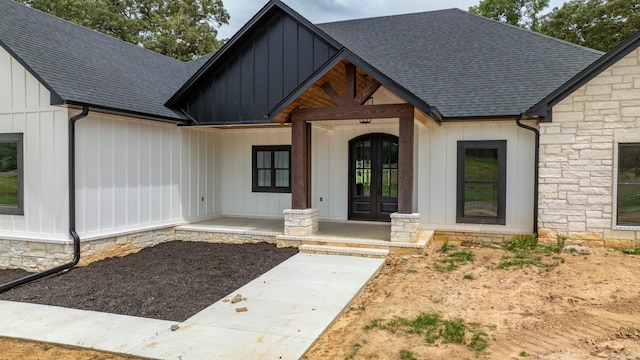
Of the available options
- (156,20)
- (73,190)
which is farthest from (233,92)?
(156,20)

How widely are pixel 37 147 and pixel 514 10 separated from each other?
26.0m

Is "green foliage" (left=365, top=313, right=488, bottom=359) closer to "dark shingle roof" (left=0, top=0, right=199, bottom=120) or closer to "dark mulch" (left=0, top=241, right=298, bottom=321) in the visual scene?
"dark mulch" (left=0, top=241, right=298, bottom=321)

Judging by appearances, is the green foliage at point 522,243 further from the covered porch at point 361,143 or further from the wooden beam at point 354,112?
the wooden beam at point 354,112

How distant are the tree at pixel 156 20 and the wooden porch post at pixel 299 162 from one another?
20.4 metres

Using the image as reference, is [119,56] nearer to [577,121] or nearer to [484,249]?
[484,249]

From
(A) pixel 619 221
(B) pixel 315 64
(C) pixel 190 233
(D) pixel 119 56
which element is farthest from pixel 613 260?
(D) pixel 119 56

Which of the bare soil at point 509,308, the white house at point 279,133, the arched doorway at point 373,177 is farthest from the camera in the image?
the arched doorway at point 373,177

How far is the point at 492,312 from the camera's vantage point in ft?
16.0

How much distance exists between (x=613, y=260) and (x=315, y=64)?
6.94 meters

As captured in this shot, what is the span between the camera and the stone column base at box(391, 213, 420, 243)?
759cm

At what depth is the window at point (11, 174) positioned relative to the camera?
7.57 meters

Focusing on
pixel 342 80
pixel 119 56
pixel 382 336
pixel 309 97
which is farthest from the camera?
pixel 119 56

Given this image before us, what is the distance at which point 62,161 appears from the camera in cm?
725

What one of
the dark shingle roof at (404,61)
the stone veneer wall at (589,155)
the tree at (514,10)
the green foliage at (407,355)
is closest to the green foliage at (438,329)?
the green foliage at (407,355)
